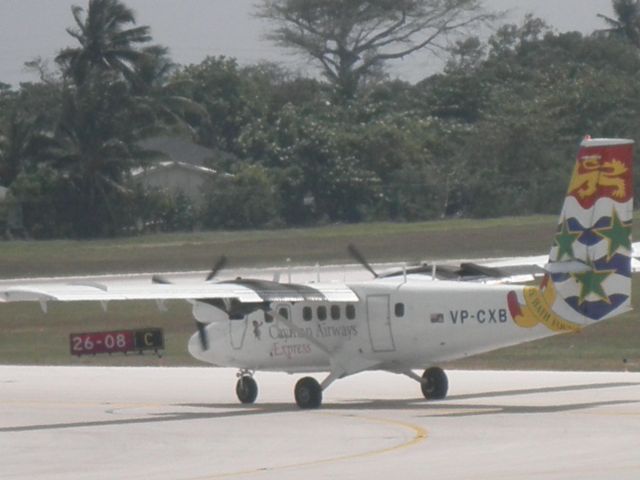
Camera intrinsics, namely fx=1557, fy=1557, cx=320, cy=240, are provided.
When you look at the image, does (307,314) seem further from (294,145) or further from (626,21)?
(626,21)

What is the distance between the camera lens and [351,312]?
2502 centimetres

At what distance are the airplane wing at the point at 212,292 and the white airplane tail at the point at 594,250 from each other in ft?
11.8

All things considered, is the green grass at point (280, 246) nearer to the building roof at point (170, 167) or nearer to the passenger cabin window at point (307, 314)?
the building roof at point (170, 167)

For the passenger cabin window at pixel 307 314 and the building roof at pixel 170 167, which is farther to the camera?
Answer: the building roof at pixel 170 167

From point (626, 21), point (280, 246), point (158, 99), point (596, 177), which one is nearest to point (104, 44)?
point (158, 99)

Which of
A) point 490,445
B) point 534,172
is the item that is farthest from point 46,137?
point 490,445

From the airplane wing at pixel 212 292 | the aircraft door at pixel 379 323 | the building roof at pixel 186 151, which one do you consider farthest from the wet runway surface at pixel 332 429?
the building roof at pixel 186 151

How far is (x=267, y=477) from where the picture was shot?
56.2 ft

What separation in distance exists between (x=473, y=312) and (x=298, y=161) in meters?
57.7

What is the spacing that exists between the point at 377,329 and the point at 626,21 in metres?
95.0

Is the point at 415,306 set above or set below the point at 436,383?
above

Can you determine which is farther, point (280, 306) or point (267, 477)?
point (280, 306)

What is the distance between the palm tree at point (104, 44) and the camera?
82.9 metres

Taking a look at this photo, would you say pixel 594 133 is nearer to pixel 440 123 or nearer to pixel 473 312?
pixel 440 123
